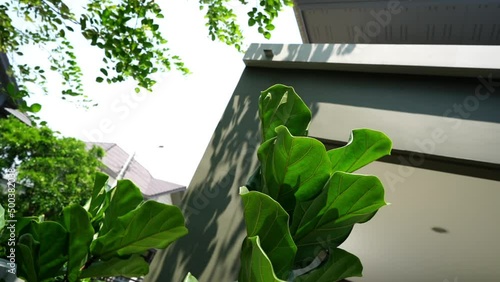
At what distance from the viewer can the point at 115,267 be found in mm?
764

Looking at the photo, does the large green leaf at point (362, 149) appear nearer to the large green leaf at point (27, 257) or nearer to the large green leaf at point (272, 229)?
the large green leaf at point (272, 229)

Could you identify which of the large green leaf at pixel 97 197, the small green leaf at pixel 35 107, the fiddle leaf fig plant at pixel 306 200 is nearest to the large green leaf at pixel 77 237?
the large green leaf at pixel 97 197

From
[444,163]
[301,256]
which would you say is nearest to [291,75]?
[444,163]

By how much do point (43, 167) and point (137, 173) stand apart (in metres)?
13.4

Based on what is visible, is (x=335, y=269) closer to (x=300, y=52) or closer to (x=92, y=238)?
(x=92, y=238)

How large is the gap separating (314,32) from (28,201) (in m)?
8.48

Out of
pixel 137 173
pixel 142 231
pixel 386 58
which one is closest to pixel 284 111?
pixel 142 231

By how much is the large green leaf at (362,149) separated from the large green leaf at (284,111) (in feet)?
0.31

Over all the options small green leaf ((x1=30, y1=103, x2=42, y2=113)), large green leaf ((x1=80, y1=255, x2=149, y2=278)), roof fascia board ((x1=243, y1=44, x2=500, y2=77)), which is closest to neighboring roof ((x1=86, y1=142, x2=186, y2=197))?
roof fascia board ((x1=243, y1=44, x2=500, y2=77))

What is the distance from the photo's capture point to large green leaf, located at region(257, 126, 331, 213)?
0.54 metres

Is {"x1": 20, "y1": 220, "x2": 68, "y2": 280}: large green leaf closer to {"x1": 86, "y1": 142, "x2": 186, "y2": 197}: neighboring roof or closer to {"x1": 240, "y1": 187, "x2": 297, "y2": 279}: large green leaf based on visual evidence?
{"x1": 240, "y1": 187, "x2": 297, "y2": 279}: large green leaf

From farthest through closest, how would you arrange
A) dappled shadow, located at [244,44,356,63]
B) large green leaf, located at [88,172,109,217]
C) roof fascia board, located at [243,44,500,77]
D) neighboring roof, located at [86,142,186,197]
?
neighboring roof, located at [86,142,186,197] < dappled shadow, located at [244,44,356,63] < roof fascia board, located at [243,44,500,77] < large green leaf, located at [88,172,109,217]

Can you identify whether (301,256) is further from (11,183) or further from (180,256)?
(180,256)

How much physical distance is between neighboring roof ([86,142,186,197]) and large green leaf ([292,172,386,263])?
18190 millimetres
